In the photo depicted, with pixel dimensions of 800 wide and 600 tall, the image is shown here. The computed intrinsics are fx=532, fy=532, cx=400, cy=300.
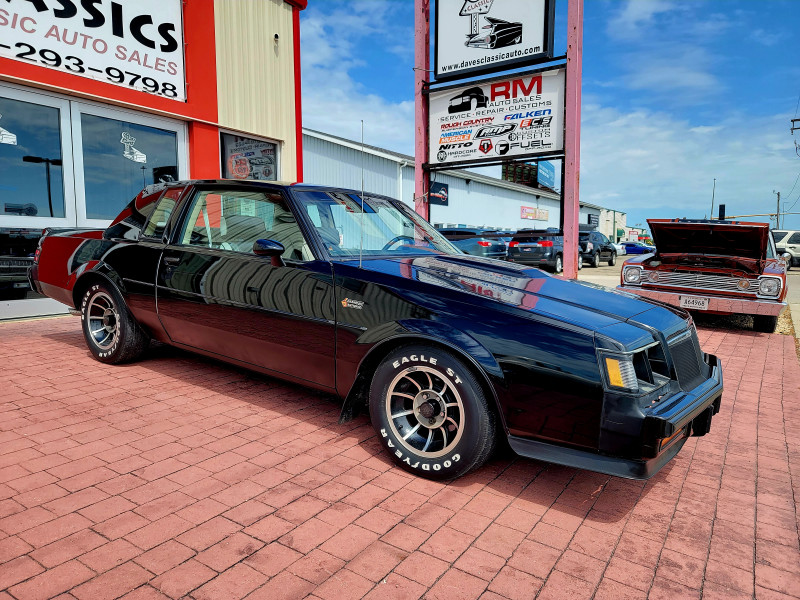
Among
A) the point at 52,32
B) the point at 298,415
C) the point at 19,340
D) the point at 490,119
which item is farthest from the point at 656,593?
the point at 52,32

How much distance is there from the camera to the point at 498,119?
7.45 meters

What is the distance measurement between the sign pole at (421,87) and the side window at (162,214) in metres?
4.27

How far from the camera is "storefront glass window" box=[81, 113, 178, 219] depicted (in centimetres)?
734

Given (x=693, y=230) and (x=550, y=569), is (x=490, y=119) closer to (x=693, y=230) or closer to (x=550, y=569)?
(x=693, y=230)

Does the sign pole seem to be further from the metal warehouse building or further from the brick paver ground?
the brick paver ground

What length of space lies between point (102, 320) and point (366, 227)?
2.65 meters

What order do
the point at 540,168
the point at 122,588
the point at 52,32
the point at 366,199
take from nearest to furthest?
the point at 122,588, the point at 366,199, the point at 52,32, the point at 540,168

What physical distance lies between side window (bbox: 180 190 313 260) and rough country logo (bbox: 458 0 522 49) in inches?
201

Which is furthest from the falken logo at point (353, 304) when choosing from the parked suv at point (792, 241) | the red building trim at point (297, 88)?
the parked suv at point (792, 241)

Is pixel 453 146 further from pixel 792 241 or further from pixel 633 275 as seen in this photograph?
pixel 792 241

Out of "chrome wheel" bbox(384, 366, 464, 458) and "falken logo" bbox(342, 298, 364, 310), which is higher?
"falken logo" bbox(342, 298, 364, 310)

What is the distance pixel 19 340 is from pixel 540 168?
21.8ft

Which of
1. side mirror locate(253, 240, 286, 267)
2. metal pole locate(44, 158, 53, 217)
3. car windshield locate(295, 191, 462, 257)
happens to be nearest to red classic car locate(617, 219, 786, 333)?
car windshield locate(295, 191, 462, 257)

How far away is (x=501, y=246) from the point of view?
1591 cm
